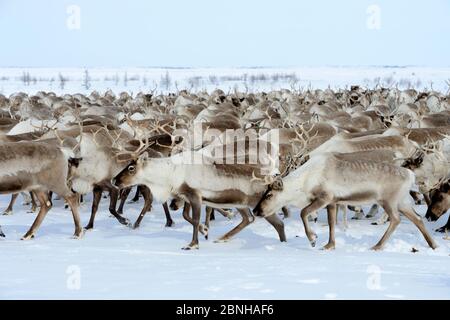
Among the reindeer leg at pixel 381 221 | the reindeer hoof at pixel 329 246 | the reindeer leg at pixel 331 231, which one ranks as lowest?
the reindeer leg at pixel 381 221

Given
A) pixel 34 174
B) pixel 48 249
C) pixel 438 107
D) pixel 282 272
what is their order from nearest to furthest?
pixel 282 272 → pixel 48 249 → pixel 34 174 → pixel 438 107

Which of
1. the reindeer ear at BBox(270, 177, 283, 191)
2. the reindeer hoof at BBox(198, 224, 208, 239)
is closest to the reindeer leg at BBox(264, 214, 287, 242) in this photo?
the reindeer ear at BBox(270, 177, 283, 191)

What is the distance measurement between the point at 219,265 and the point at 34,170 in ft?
8.36

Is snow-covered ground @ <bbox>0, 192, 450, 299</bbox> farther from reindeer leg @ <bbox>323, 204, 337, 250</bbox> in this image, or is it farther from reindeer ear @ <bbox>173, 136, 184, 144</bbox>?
reindeer ear @ <bbox>173, 136, 184, 144</bbox>

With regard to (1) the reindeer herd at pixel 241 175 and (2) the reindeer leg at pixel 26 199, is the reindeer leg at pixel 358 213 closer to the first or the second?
(1) the reindeer herd at pixel 241 175

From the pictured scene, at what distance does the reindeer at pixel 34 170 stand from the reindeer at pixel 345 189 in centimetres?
219

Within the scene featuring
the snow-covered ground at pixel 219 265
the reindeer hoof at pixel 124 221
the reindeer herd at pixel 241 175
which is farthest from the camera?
the reindeer hoof at pixel 124 221

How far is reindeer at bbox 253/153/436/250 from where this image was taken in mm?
7285

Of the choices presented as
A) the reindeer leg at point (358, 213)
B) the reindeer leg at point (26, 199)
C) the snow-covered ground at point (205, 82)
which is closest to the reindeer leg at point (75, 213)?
→ the reindeer leg at point (26, 199)

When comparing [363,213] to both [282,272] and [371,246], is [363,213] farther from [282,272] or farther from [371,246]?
[282,272]

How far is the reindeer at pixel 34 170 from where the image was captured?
745 cm
